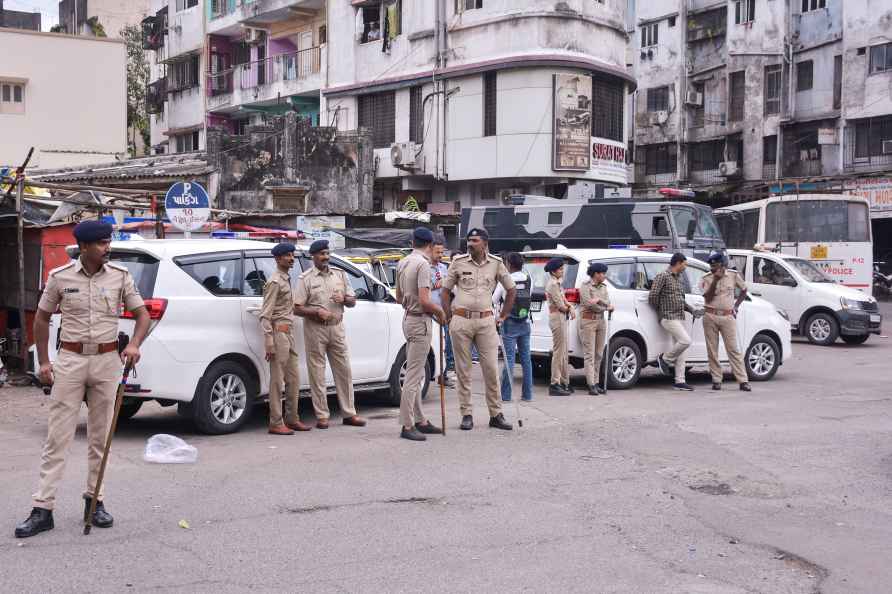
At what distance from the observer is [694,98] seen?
1720 inches

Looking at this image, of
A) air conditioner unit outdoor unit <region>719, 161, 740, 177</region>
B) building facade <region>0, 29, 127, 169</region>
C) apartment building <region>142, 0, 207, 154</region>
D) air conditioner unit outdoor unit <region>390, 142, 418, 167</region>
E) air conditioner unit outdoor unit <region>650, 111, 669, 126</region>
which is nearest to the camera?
air conditioner unit outdoor unit <region>390, 142, 418, 167</region>

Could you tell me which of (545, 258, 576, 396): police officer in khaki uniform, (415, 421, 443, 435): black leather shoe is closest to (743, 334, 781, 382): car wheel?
(545, 258, 576, 396): police officer in khaki uniform

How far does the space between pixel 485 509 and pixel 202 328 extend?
373cm

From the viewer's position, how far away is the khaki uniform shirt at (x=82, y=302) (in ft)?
20.2

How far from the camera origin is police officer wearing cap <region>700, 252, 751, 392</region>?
43.3 feet

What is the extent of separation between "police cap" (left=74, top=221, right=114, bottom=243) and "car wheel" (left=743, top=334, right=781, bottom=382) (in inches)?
414

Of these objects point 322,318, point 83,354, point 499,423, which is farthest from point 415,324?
point 83,354

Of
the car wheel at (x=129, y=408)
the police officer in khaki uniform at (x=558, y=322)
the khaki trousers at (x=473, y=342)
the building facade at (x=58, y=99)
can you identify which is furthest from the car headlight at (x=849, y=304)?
the building facade at (x=58, y=99)

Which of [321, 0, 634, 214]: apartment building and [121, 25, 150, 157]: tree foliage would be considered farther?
[121, 25, 150, 157]: tree foliage

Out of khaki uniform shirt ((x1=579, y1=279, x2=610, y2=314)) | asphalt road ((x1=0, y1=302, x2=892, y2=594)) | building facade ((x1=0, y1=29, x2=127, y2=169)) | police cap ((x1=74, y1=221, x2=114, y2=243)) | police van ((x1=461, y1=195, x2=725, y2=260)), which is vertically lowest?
asphalt road ((x1=0, y1=302, x2=892, y2=594))

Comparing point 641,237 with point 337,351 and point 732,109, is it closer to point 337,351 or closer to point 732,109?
point 337,351

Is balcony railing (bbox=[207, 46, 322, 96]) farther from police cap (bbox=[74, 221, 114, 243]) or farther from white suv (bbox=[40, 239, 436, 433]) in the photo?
police cap (bbox=[74, 221, 114, 243])

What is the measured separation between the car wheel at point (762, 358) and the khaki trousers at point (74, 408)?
10342mm

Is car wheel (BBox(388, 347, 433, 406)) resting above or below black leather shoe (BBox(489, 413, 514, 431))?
above
